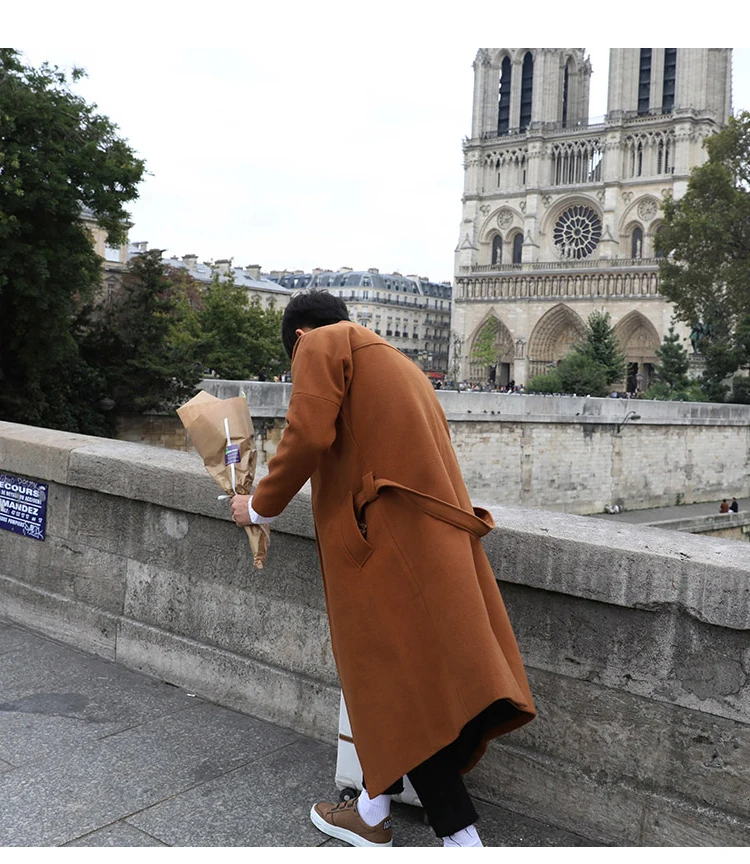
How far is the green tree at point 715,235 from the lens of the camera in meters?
28.3

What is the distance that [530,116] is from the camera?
74.0 m

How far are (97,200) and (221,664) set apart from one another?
1927 cm

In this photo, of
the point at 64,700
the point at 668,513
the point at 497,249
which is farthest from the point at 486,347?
the point at 64,700

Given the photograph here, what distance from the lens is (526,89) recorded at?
74688 millimetres

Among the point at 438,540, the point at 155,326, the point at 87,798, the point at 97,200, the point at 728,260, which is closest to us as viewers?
the point at 438,540

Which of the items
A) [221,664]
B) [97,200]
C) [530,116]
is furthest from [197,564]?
[530,116]

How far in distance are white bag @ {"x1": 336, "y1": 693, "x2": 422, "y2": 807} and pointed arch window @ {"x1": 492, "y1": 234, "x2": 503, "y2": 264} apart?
73432 millimetres

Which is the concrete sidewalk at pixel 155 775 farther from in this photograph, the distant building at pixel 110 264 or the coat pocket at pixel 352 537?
the distant building at pixel 110 264

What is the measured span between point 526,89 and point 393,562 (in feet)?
258

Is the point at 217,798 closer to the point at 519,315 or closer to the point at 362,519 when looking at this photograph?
the point at 362,519

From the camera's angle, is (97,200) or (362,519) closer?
(362,519)

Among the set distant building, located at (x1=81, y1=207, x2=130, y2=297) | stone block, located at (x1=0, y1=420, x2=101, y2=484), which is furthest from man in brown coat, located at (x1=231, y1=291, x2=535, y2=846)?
distant building, located at (x1=81, y1=207, x2=130, y2=297)

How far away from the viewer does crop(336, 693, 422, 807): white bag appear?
2.83m

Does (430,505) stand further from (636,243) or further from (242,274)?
(242,274)
